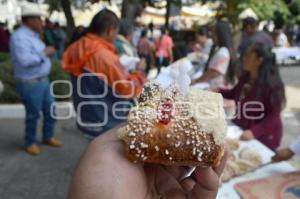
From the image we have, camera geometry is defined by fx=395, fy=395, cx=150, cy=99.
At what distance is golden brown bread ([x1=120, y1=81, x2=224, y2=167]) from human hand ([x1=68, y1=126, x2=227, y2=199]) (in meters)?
0.06

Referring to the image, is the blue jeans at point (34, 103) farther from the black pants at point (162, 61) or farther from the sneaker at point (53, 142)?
the black pants at point (162, 61)

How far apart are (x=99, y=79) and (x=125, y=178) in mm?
2111

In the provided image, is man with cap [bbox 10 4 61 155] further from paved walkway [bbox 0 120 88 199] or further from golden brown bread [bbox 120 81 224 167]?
golden brown bread [bbox 120 81 224 167]

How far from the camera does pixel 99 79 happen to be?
3.24m

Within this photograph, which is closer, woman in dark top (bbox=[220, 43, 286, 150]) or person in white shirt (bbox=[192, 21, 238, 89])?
woman in dark top (bbox=[220, 43, 286, 150])

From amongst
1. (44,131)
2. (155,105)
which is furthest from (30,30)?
(155,105)

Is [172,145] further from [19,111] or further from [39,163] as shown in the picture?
[19,111]

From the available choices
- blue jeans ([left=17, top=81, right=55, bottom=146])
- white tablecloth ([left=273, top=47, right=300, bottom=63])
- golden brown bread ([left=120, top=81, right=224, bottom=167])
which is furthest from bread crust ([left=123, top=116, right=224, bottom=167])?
white tablecloth ([left=273, top=47, right=300, bottom=63])

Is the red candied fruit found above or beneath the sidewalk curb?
above

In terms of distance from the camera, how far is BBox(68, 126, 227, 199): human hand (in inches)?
45.7

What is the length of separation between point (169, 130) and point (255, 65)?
2.36m

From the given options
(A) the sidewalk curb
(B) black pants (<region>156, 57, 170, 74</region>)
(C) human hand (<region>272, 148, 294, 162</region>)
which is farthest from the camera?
(B) black pants (<region>156, 57, 170, 74</region>)

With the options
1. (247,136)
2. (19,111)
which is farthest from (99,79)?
(19,111)

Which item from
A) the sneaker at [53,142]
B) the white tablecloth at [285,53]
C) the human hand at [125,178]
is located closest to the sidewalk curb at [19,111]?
the sneaker at [53,142]
